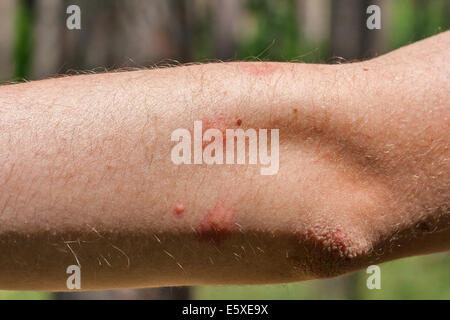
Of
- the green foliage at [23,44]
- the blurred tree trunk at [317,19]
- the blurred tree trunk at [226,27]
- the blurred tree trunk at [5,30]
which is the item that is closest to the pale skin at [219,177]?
the green foliage at [23,44]

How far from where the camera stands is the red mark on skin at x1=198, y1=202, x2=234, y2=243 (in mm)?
1161

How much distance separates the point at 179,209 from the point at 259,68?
0.34 meters

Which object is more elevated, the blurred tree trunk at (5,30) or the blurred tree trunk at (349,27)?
the blurred tree trunk at (5,30)

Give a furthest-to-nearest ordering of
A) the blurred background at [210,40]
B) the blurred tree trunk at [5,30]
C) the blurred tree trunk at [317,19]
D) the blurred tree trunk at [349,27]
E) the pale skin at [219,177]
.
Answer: the blurred tree trunk at [317,19] → the blurred tree trunk at [5,30] → the blurred tree trunk at [349,27] → the blurred background at [210,40] → the pale skin at [219,177]

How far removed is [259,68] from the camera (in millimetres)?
1232

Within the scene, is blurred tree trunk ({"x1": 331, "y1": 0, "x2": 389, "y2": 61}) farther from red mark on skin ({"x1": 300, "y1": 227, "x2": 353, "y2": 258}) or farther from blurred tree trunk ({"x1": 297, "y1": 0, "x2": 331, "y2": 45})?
blurred tree trunk ({"x1": 297, "y1": 0, "x2": 331, "y2": 45})

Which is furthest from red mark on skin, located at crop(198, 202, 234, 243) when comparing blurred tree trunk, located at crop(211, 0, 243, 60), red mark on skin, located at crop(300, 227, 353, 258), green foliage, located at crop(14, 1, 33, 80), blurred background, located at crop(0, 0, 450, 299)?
blurred tree trunk, located at crop(211, 0, 243, 60)

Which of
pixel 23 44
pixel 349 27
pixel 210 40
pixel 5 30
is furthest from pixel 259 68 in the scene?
pixel 210 40

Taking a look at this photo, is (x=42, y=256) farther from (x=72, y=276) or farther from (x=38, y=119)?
(x=38, y=119)

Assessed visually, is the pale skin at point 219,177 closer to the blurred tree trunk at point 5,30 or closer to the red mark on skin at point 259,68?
the red mark on skin at point 259,68

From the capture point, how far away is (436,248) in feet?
4.18

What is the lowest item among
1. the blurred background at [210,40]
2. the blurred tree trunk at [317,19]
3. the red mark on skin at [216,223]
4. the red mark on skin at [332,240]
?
the red mark on skin at [332,240]

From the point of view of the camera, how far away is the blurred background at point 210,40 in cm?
285

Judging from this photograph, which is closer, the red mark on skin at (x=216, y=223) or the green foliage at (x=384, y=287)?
the red mark on skin at (x=216, y=223)
